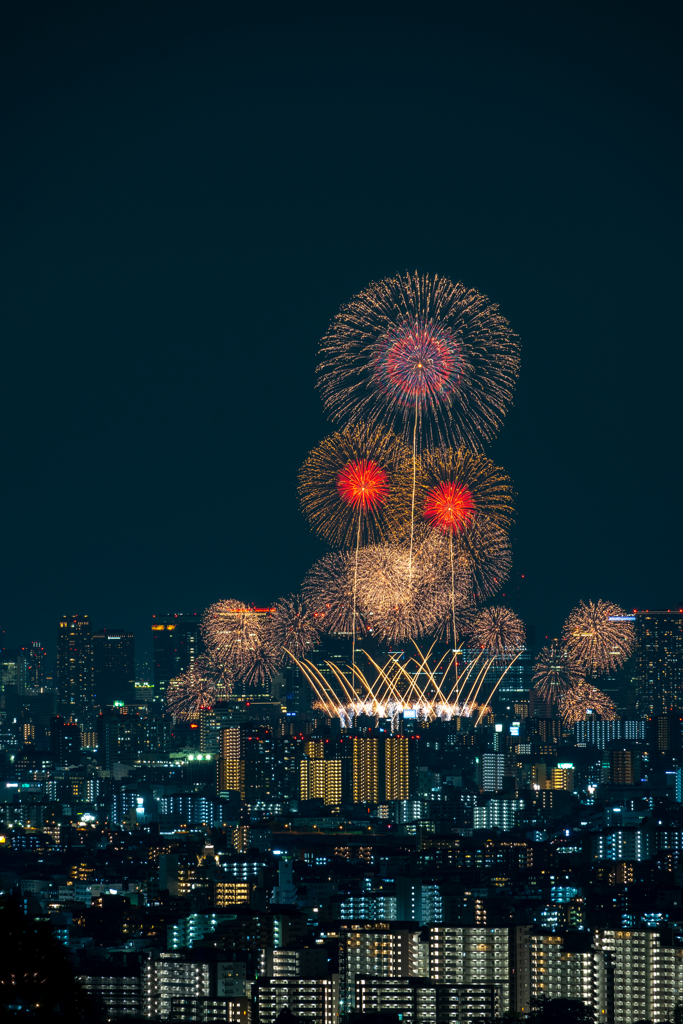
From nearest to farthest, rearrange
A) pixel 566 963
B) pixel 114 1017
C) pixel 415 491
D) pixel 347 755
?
pixel 114 1017 → pixel 566 963 → pixel 415 491 → pixel 347 755

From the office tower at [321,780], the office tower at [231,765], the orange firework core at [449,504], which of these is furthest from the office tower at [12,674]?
the orange firework core at [449,504]

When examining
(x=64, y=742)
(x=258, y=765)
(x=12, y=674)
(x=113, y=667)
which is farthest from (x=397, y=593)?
(x=12, y=674)

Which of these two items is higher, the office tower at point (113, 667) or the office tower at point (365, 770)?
the office tower at point (113, 667)

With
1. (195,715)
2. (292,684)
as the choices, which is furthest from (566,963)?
(292,684)

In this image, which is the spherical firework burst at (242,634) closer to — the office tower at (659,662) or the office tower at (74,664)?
the office tower at (659,662)

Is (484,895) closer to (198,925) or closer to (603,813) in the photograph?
(198,925)

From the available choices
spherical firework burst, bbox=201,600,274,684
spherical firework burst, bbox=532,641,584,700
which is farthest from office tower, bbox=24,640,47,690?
spherical firework burst, bbox=201,600,274,684

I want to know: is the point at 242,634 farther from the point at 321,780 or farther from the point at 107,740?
the point at 107,740
